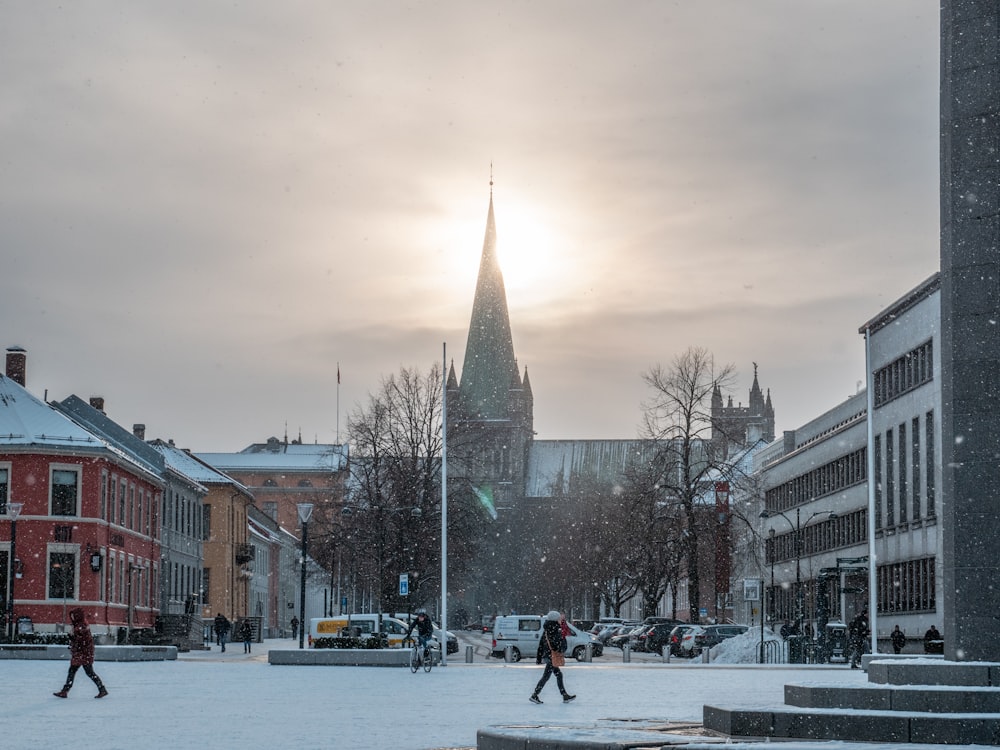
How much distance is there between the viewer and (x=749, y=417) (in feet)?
591

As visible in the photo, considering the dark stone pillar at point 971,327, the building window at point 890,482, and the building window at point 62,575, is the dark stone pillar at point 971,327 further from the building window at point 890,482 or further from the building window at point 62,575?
the building window at point 890,482

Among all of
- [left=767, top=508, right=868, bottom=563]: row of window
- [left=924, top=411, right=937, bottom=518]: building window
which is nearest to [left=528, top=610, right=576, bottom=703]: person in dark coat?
[left=924, top=411, right=937, bottom=518]: building window

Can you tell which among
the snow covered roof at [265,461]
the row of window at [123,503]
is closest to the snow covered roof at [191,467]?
the row of window at [123,503]

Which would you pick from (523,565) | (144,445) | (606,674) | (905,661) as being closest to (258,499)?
(523,565)

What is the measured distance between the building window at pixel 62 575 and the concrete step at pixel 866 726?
161ft

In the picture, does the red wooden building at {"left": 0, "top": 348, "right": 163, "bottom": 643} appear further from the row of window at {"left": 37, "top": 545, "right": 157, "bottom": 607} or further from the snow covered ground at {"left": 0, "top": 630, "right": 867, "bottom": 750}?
the snow covered ground at {"left": 0, "top": 630, "right": 867, "bottom": 750}

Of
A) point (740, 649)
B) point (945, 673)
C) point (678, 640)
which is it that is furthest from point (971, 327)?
point (678, 640)

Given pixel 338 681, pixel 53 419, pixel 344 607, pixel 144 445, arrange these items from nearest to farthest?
pixel 338 681
pixel 53 419
pixel 144 445
pixel 344 607

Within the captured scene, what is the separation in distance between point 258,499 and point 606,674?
400ft

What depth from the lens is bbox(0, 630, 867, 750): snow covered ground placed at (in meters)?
18.6

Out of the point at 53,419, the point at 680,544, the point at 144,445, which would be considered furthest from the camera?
the point at 144,445

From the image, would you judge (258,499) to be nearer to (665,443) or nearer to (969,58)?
(665,443)

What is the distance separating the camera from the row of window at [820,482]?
282 ft

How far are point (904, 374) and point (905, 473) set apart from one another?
465 cm
